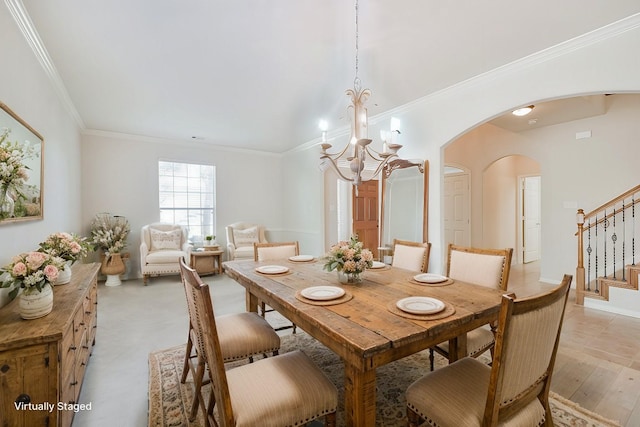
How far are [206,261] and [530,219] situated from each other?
23.7ft

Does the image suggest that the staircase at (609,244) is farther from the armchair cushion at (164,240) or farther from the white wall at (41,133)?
the armchair cushion at (164,240)

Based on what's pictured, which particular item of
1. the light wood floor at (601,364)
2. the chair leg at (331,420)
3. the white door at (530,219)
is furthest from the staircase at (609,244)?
the chair leg at (331,420)

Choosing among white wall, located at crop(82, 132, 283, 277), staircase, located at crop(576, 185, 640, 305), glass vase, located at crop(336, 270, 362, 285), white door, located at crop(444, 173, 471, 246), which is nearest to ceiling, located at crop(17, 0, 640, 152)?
white wall, located at crop(82, 132, 283, 277)

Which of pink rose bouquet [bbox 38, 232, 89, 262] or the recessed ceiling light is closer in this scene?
pink rose bouquet [bbox 38, 232, 89, 262]

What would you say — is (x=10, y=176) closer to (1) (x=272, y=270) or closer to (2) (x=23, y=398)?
(2) (x=23, y=398)

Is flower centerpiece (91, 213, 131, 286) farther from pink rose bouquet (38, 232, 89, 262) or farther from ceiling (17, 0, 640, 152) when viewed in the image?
pink rose bouquet (38, 232, 89, 262)

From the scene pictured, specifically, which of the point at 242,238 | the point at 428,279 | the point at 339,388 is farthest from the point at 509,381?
the point at 242,238

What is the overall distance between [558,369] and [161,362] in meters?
3.12

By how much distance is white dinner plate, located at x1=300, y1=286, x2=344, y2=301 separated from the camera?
1569 millimetres

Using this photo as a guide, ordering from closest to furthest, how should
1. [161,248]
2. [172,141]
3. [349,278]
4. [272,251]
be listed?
[349,278], [272,251], [161,248], [172,141]

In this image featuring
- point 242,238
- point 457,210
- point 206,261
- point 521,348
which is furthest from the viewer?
point 457,210

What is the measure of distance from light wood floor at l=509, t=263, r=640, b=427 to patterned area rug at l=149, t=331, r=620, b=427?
0.63 feet

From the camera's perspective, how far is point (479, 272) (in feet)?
7.00

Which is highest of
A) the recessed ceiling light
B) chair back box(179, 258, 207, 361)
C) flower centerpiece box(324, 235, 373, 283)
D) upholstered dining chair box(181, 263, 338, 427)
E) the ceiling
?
the recessed ceiling light
